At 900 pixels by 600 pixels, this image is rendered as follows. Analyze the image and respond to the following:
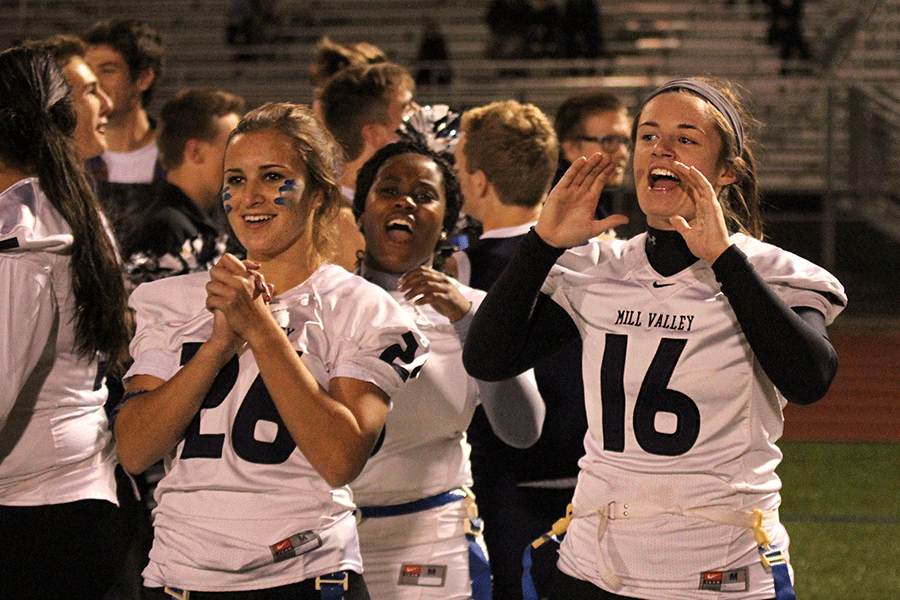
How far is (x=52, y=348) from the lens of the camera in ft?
8.40

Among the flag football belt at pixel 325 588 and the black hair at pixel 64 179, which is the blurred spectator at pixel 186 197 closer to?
the black hair at pixel 64 179

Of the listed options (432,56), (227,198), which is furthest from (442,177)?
(432,56)

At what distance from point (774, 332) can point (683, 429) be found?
10.1 inches

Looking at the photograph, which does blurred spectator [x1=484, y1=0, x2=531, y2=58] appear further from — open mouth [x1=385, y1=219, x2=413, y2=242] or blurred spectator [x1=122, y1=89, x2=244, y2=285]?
open mouth [x1=385, y1=219, x2=413, y2=242]

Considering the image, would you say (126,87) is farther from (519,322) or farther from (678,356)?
(678,356)

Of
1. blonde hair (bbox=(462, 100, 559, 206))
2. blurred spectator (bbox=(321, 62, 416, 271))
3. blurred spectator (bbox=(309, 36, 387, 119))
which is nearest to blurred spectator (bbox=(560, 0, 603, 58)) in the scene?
blurred spectator (bbox=(309, 36, 387, 119))

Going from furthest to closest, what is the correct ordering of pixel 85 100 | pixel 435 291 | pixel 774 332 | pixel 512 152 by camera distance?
pixel 85 100
pixel 512 152
pixel 435 291
pixel 774 332

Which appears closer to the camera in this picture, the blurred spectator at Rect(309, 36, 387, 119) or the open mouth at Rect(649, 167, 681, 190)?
the open mouth at Rect(649, 167, 681, 190)

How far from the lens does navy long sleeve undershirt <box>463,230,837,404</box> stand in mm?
2031

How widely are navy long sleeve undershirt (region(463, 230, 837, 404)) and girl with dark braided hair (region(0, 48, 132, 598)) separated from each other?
3.01 ft

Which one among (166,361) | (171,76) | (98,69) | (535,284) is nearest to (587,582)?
(535,284)

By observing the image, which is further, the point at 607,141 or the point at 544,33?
the point at 544,33

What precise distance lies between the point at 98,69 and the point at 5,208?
2875 millimetres

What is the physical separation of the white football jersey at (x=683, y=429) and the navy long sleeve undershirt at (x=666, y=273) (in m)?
0.07
